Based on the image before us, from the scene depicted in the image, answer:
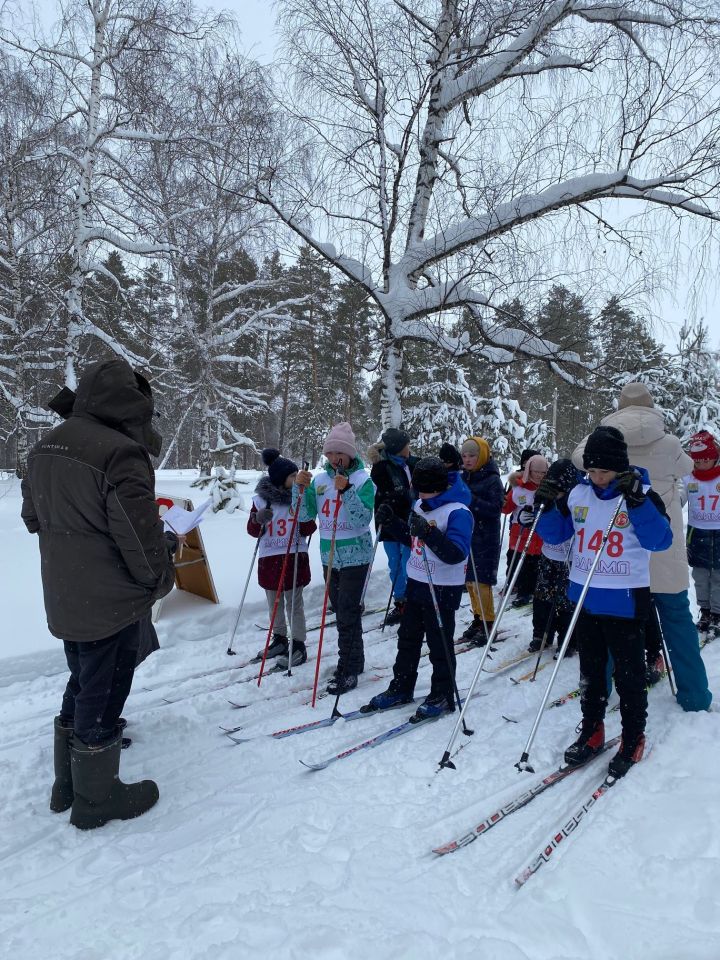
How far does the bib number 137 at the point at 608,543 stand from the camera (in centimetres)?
315

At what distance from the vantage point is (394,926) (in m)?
2.03

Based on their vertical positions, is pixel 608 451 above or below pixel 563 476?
above

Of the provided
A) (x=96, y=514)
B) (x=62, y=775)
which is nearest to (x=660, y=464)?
(x=96, y=514)

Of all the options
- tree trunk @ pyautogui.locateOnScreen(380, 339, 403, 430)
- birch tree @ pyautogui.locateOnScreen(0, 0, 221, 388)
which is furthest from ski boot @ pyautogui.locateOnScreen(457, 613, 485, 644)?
birch tree @ pyautogui.locateOnScreen(0, 0, 221, 388)

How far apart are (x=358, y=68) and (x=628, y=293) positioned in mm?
4313

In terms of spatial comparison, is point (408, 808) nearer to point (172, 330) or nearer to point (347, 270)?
point (347, 270)

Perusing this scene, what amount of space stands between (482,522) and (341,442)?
6.29 ft

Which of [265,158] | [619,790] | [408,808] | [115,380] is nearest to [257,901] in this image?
[408,808]

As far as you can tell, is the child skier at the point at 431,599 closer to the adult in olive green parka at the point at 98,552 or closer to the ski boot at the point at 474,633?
the ski boot at the point at 474,633

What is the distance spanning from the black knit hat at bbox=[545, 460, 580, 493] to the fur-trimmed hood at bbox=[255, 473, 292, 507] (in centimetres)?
242

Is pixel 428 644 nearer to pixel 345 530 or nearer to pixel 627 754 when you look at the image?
pixel 345 530

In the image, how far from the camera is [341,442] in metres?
4.60

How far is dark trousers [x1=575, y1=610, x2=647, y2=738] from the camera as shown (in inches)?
121

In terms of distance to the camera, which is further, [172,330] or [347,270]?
[172,330]
